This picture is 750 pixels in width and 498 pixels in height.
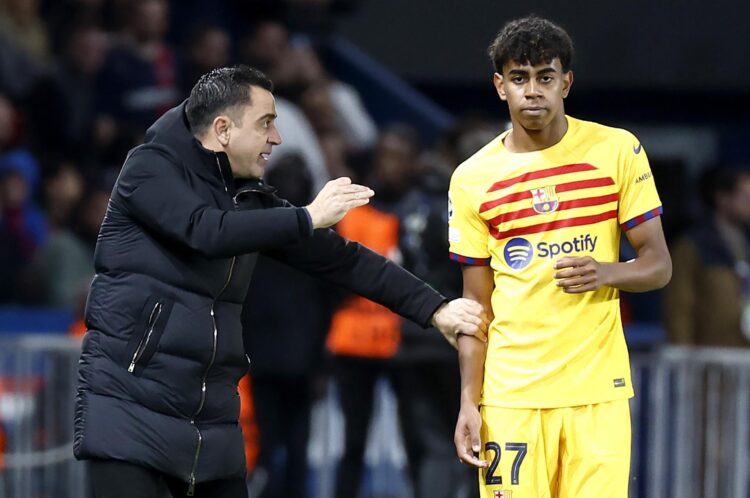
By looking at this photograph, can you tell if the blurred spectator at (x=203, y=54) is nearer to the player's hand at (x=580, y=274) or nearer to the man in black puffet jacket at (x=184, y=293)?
the man in black puffet jacket at (x=184, y=293)

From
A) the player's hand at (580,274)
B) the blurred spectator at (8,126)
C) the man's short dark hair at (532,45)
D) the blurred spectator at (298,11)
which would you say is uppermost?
the blurred spectator at (298,11)

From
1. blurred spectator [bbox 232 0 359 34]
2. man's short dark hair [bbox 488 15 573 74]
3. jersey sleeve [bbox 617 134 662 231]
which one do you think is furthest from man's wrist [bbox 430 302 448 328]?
blurred spectator [bbox 232 0 359 34]

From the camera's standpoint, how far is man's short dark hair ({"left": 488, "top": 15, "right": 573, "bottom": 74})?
17.2 ft

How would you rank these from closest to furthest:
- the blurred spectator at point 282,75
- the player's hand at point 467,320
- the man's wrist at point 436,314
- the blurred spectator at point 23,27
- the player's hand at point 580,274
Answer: the player's hand at point 580,274 < the player's hand at point 467,320 < the man's wrist at point 436,314 < the blurred spectator at point 282,75 < the blurred spectator at point 23,27

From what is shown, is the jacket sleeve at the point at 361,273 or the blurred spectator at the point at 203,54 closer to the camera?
the jacket sleeve at the point at 361,273

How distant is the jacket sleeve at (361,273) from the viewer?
230 inches

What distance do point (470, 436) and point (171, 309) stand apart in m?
1.13

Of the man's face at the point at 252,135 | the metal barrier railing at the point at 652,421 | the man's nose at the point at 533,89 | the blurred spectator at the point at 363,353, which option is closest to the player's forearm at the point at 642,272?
the man's nose at the point at 533,89

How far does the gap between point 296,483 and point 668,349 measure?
2342 mm

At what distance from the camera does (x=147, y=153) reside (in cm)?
537

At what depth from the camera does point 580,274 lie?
5148 millimetres

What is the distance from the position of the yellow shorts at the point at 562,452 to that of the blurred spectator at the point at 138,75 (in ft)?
23.0

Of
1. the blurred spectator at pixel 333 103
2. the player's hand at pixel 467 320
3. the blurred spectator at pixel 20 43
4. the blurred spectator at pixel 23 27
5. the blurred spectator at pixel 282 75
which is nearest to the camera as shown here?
the player's hand at pixel 467 320

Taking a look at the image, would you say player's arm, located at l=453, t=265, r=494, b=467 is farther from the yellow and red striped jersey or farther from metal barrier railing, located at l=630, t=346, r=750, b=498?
metal barrier railing, located at l=630, t=346, r=750, b=498
